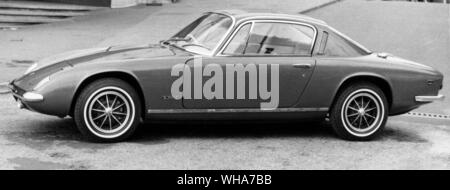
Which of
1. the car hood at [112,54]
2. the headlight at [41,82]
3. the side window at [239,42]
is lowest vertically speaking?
the headlight at [41,82]

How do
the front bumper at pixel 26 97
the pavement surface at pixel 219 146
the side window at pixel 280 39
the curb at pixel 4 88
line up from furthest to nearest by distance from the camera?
the curb at pixel 4 88 → the side window at pixel 280 39 → the front bumper at pixel 26 97 → the pavement surface at pixel 219 146

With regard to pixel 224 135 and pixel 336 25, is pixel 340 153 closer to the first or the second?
pixel 224 135

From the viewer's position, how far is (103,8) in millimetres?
17578

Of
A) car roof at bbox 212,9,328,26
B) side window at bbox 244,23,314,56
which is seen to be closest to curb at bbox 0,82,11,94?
car roof at bbox 212,9,328,26

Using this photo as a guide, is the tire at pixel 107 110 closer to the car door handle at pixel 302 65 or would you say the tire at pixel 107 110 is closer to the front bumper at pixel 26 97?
the front bumper at pixel 26 97

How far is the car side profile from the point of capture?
628 cm

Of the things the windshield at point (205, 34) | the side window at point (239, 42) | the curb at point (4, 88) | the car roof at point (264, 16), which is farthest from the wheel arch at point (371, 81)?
the curb at point (4, 88)

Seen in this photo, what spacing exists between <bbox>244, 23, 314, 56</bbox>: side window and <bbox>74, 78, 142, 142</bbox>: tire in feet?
3.98

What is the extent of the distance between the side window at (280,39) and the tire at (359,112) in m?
0.59

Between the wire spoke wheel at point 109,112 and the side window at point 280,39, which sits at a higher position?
the side window at point 280,39

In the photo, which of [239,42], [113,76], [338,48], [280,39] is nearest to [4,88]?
[113,76]

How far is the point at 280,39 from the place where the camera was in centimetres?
688

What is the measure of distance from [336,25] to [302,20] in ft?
26.6

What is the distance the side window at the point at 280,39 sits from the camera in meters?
6.77
